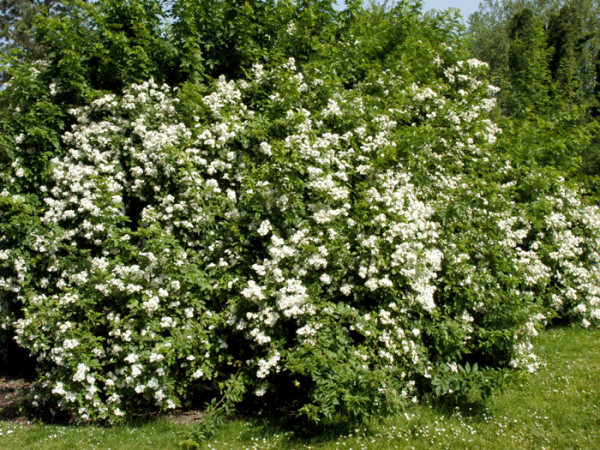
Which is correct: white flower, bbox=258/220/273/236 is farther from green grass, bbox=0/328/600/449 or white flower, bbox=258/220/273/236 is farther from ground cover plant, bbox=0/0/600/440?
green grass, bbox=0/328/600/449

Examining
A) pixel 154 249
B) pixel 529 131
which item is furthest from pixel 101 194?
pixel 529 131

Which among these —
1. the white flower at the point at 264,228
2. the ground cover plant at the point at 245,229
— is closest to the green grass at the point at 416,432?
the ground cover plant at the point at 245,229

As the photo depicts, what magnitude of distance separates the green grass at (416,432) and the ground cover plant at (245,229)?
0.68ft

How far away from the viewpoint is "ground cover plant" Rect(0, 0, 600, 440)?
4.19 m

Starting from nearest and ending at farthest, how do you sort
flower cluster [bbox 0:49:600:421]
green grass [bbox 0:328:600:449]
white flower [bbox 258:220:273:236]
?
green grass [bbox 0:328:600:449], flower cluster [bbox 0:49:600:421], white flower [bbox 258:220:273:236]

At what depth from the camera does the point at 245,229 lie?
474 centimetres

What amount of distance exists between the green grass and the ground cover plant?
21 centimetres

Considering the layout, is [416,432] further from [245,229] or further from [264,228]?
[245,229]

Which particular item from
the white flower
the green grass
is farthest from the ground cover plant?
the green grass

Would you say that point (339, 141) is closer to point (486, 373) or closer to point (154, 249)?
point (154, 249)

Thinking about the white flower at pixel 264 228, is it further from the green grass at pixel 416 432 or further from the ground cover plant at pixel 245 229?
the green grass at pixel 416 432

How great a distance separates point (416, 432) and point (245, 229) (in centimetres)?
242

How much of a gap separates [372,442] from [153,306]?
215 cm

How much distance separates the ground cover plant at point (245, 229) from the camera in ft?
13.8
